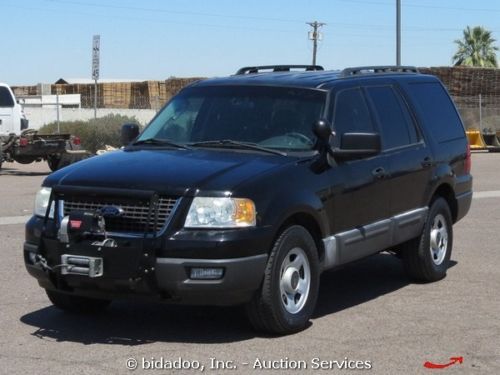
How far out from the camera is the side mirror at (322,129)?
6.58m

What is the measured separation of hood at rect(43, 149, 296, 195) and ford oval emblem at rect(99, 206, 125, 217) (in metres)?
0.15

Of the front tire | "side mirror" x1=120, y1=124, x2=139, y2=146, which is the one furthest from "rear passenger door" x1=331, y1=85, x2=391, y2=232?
"side mirror" x1=120, y1=124, x2=139, y2=146

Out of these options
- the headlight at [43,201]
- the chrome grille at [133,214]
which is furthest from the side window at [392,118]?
the headlight at [43,201]

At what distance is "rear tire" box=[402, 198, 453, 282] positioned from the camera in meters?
8.23

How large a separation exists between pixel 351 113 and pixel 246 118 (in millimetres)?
903

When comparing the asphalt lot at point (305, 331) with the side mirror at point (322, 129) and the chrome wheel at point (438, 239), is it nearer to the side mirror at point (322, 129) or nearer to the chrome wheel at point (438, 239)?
the chrome wheel at point (438, 239)

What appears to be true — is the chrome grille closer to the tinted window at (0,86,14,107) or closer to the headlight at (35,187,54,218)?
the headlight at (35,187,54,218)

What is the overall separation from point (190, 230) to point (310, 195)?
42.0 inches

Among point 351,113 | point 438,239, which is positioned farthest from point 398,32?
point 351,113

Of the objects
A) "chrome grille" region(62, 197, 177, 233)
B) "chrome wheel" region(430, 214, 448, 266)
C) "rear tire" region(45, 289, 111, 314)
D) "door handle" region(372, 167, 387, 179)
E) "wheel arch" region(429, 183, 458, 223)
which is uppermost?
"door handle" region(372, 167, 387, 179)

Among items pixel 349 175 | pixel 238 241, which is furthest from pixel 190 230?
pixel 349 175

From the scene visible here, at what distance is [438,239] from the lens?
8.52 m

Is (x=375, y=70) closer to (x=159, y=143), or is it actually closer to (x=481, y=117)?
(x=159, y=143)

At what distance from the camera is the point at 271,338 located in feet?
20.4
